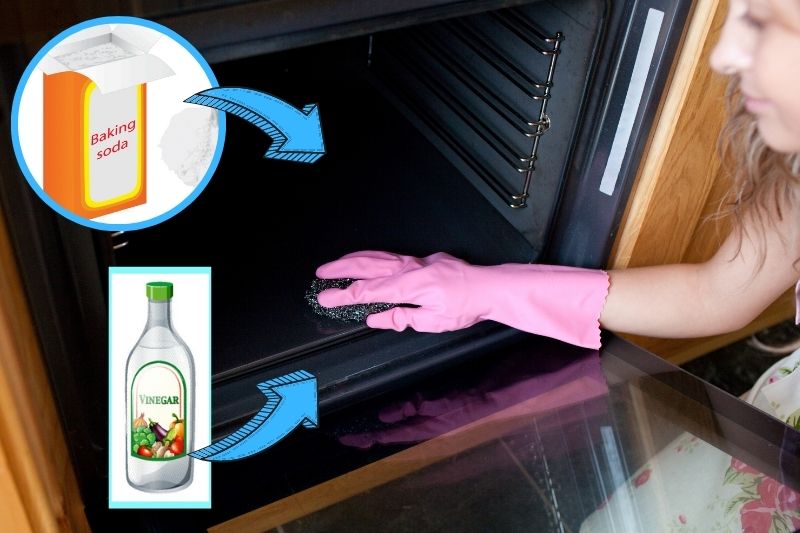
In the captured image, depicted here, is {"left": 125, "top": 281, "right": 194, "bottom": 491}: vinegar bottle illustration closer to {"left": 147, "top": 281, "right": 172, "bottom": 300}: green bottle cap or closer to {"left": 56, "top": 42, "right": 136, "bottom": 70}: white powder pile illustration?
{"left": 147, "top": 281, "right": 172, "bottom": 300}: green bottle cap

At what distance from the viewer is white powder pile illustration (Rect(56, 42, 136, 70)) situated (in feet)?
1.88

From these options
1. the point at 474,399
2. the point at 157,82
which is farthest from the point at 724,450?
the point at 157,82

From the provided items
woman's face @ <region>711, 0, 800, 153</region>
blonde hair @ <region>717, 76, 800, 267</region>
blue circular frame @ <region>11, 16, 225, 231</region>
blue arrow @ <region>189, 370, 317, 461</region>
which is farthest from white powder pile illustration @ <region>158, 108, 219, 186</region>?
blonde hair @ <region>717, 76, 800, 267</region>

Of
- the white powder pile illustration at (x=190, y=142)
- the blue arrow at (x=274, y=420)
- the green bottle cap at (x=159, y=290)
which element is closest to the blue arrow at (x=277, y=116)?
the white powder pile illustration at (x=190, y=142)

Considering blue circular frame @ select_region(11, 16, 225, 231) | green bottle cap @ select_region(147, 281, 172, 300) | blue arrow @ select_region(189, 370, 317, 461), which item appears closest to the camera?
blue circular frame @ select_region(11, 16, 225, 231)

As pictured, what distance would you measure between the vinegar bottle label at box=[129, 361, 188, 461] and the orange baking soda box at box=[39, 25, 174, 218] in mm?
162

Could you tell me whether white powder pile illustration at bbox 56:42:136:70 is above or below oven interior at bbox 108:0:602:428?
above

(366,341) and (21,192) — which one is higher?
(21,192)

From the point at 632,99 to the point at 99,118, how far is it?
2.16 ft

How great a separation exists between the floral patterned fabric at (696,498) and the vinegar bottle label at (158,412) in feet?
1.58

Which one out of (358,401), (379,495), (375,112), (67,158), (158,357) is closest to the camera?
(67,158)

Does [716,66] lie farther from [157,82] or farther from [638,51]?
[157,82]

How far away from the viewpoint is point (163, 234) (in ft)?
4.14

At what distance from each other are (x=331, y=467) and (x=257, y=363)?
0.54ft
